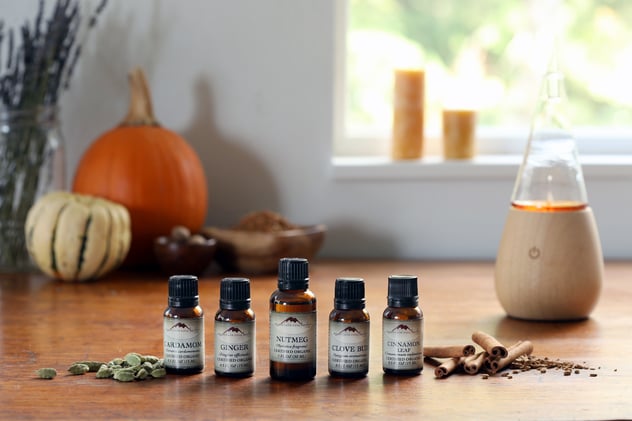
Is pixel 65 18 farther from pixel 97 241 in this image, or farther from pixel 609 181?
pixel 609 181

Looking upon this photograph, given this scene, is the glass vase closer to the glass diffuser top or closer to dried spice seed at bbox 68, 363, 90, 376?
dried spice seed at bbox 68, 363, 90, 376

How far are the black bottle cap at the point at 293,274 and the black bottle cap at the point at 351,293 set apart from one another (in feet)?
0.13

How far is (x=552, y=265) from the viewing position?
138 cm

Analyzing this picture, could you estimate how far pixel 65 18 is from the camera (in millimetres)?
1812

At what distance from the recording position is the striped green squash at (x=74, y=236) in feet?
5.41

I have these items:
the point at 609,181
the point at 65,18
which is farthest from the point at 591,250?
the point at 65,18

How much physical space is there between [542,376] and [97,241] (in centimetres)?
84

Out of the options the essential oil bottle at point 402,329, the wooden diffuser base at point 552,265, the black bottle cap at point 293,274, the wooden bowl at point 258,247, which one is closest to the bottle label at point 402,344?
the essential oil bottle at point 402,329

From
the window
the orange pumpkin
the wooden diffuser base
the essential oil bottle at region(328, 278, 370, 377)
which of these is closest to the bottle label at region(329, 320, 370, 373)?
the essential oil bottle at region(328, 278, 370, 377)

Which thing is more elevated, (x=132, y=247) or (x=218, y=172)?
(x=218, y=172)

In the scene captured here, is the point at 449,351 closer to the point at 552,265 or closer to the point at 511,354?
the point at 511,354

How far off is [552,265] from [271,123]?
78cm

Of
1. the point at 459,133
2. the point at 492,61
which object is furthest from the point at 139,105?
the point at 492,61

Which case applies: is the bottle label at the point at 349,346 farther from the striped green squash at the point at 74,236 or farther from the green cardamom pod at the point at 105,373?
the striped green squash at the point at 74,236
